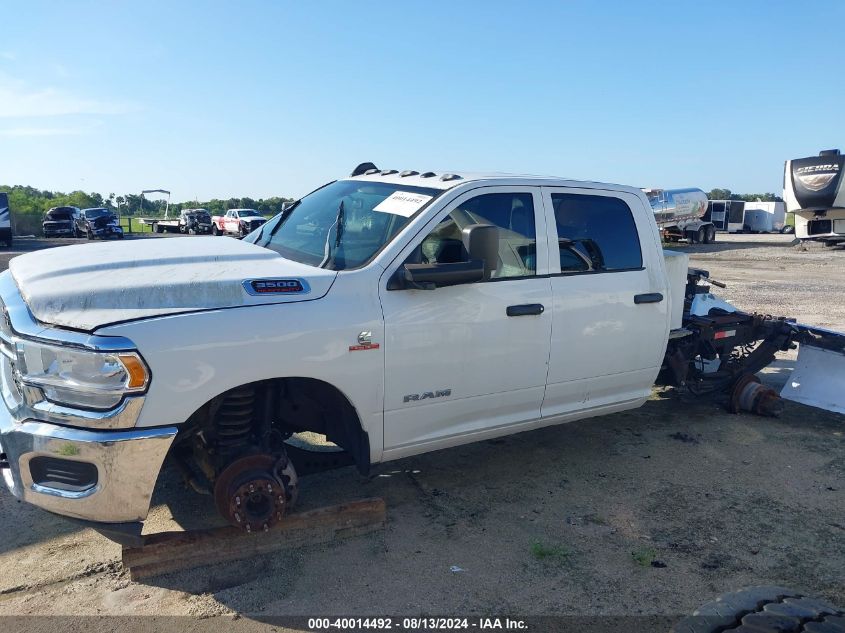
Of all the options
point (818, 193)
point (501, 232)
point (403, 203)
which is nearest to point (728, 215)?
point (818, 193)

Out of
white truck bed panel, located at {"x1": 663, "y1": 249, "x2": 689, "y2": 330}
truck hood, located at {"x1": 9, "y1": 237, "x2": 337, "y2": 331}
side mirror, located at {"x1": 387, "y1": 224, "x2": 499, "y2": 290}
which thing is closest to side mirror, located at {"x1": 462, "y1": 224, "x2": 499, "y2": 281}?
side mirror, located at {"x1": 387, "y1": 224, "x2": 499, "y2": 290}

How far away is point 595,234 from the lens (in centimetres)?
454

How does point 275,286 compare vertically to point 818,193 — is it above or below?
below

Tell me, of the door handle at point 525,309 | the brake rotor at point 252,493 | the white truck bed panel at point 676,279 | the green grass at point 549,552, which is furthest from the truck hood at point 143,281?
the white truck bed panel at point 676,279

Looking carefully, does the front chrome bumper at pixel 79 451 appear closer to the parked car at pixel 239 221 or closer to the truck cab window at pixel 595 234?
the truck cab window at pixel 595 234

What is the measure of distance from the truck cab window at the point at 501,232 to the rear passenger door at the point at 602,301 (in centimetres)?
16

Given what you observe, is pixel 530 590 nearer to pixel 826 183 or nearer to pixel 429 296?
pixel 429 296

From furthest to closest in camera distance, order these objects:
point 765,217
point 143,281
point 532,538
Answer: point 765,217 < point 532,538 < point 143,281

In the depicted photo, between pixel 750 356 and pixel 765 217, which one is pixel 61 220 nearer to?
pixel 750 356

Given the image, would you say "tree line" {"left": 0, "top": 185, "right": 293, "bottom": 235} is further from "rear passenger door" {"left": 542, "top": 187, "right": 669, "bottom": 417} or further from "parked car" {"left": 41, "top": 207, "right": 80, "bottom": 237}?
"rear passenger door" {"left": 542, "top": 187, "right": 669, "bottom": 417}

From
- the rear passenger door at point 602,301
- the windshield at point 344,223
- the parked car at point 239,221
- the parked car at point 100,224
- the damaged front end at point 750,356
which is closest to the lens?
the windshield at point 344,223

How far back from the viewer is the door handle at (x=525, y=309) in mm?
3965

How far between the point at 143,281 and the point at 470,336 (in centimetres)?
175

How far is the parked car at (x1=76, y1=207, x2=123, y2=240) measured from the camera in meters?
36.4
